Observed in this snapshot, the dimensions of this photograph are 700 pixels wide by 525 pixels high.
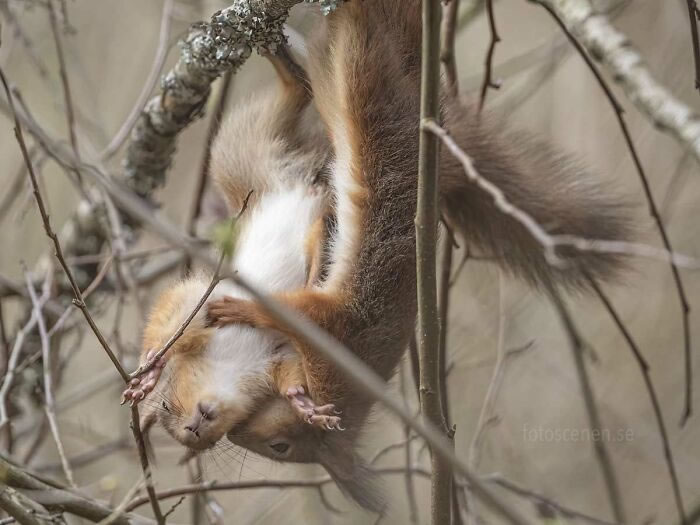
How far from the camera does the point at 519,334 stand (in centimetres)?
462

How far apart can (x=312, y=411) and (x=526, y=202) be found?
98 centimetres

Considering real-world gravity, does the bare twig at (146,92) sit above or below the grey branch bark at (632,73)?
above

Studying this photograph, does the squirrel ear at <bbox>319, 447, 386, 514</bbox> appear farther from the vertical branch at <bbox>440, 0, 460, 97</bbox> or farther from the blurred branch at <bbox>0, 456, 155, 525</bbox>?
the vertical branch at <bbox>440, 0, 460, 97</bbox>

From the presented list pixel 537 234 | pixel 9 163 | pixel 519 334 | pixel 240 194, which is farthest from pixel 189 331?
pixel 9 163

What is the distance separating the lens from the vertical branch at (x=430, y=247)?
153 cm

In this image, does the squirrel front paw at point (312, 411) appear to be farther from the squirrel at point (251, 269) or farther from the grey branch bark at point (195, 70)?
the grey branch bark at point (195, 70)

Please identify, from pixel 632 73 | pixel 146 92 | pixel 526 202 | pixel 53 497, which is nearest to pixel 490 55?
pixel 526 202

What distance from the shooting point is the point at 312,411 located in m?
2.41

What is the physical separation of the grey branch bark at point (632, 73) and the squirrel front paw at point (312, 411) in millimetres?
1225

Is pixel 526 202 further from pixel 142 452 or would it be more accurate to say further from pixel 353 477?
pixel 142 452

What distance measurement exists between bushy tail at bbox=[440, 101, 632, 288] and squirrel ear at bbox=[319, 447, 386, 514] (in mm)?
796

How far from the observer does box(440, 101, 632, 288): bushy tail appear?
9.25 ft

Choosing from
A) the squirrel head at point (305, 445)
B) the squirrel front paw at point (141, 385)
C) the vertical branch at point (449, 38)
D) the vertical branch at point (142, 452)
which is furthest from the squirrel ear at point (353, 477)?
the vertical branch at point (449, 38)

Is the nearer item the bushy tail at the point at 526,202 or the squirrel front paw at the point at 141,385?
the squirrel front paw at the point at 141,385
